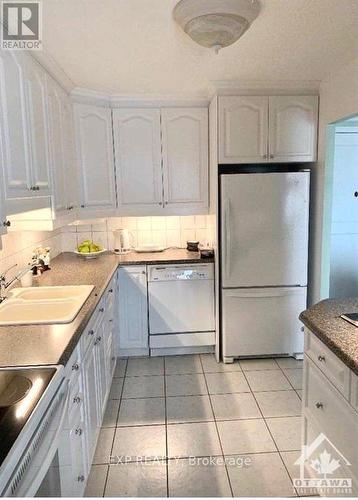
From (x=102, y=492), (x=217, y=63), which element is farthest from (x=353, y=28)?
(x=102, y=492)

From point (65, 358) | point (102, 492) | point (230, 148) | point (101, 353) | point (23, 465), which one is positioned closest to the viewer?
point (23, 465)

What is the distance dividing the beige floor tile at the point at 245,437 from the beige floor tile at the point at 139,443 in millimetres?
387

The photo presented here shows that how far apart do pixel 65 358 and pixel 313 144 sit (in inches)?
102

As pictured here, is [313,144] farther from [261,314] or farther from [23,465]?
[23,465]

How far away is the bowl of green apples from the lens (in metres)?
3.21

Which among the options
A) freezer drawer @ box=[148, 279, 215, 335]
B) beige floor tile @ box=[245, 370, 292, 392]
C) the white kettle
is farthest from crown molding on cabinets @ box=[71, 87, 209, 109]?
beige floor tile @ box=[245, 370, 292, 392]

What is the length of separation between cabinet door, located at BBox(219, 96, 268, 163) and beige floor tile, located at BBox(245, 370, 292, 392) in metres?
1.80

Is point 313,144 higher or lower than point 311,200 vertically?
higher

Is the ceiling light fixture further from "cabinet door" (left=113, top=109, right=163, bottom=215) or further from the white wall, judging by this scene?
"cabinet door" (left=113, top=109, right=163, bottom=215)

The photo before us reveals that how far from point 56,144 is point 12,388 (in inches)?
69.2

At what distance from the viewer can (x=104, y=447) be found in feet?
6.82

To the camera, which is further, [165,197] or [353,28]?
[165,197]

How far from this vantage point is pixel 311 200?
3.04 meters

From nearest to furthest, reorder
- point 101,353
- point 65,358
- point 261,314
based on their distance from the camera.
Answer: point 65,358 < point 101,353 < point 261,314
